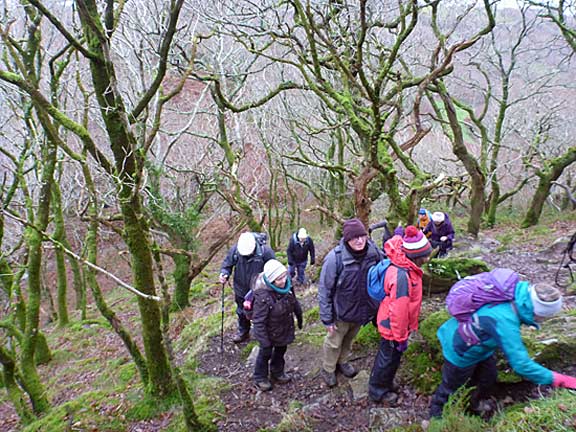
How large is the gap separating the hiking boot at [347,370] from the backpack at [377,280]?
4.57 ft

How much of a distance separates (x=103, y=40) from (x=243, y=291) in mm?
4026

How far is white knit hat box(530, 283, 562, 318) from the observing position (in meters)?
2.65

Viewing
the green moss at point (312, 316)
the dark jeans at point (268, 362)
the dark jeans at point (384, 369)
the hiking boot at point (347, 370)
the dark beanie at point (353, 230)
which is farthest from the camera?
the green moss at point (312, 316)

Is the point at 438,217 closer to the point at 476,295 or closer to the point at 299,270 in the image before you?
the point at 299,270

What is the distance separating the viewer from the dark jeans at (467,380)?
3.46 m

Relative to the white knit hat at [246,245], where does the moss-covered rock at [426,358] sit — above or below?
below

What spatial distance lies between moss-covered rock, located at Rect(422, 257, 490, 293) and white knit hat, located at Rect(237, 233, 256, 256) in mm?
2521

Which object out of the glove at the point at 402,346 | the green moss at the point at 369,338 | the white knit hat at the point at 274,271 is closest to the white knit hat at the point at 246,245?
the white knit hat at the point at 274,271

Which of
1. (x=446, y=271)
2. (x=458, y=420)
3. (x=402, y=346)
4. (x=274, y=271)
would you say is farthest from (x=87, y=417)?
(x=446, y=271)

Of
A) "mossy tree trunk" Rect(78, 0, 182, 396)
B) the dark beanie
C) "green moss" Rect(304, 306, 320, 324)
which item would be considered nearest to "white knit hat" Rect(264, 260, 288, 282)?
the dark beanie

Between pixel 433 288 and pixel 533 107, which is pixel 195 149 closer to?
pixel 433 288

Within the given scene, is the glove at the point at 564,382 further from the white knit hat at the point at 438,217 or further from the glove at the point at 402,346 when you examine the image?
the white knit hat at the point at 438,217

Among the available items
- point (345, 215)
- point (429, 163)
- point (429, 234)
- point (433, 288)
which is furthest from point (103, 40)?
point (429, 163)

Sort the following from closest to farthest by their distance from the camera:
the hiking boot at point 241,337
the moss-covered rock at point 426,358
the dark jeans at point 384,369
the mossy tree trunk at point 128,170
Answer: the mossy tree trunk at point 128,170, the dark jeans at point 384,369, the moss-covered rock at point 426,358, the hiking boot at point 241,337
